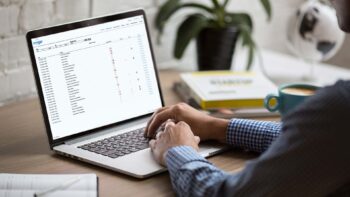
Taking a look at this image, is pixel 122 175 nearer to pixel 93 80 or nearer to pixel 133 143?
pixel 133 143

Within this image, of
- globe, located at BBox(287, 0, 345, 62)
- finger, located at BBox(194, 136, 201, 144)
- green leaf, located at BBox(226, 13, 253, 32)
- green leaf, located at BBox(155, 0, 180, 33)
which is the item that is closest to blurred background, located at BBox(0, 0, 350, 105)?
green leaf, located at BBox(155, 0, 180, 33)

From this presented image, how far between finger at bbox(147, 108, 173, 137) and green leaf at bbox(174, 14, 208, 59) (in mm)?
491

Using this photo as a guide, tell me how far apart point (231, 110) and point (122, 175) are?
44 cm

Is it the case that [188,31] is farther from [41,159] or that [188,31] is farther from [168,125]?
[41,159]

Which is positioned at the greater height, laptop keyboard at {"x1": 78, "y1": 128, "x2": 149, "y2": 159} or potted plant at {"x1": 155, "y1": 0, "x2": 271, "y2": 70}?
potted plant at {"x1": 155, "y1": 0, "x2": 271, "y2": 70}

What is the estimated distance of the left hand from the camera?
3.88 feet

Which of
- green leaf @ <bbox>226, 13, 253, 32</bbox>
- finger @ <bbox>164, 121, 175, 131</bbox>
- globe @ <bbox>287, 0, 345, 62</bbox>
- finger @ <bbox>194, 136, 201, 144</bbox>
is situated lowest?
finger @ <bbox>194, 136, 201, 144</bbox>

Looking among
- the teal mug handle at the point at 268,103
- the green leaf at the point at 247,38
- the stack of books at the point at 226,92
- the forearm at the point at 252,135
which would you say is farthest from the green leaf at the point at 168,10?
the forearm at the point at 252,135

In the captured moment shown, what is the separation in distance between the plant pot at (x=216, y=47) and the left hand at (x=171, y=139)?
0.57m

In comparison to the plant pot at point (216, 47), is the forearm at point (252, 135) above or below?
below

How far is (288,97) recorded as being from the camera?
4.58ft

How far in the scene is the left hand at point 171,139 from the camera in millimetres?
1182

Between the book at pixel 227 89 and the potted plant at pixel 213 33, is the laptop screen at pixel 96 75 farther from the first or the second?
the potted plant at pixel 213 33

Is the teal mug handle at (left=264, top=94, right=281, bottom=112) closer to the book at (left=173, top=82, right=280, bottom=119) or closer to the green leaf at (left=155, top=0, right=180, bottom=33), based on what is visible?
the book at (left=173, top=82, right=280, bottom=119)
